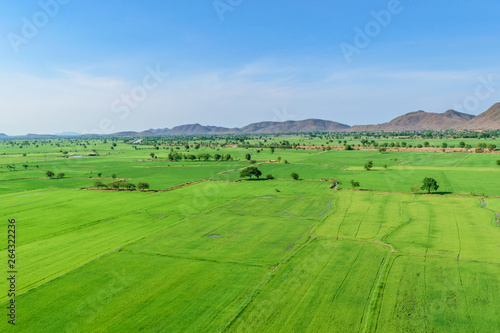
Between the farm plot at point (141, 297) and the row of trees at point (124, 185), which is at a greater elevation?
the row of trees at point (124, 185)

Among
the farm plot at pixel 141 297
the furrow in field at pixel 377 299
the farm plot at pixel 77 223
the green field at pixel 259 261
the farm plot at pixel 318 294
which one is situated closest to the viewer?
the furrow in field at pixel 377 299

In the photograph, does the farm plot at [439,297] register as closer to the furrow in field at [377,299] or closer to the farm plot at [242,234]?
the furrow in field at [377,299]

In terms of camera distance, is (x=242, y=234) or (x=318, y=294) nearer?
(x=318, y=294)

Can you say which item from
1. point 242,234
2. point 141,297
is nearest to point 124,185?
point 242,234

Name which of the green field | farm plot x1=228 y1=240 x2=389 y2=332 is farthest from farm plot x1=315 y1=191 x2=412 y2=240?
farm plot x1=228 y1=240 x2=389 y2=332

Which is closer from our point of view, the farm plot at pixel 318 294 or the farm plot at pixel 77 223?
the farm plot at pixel 318 294

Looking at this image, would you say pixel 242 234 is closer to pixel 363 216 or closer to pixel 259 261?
pixel 259 261

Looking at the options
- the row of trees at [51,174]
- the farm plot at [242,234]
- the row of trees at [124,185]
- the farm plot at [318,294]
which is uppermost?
the row of trees at [51,174]

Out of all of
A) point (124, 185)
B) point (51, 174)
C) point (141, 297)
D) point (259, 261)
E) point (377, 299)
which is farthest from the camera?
point (51, 174)

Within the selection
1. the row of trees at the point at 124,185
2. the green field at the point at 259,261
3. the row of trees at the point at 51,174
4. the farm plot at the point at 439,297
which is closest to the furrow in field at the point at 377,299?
the green field at the point at 259,261

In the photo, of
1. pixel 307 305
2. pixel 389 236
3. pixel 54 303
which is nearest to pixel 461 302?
pixel 307 305
